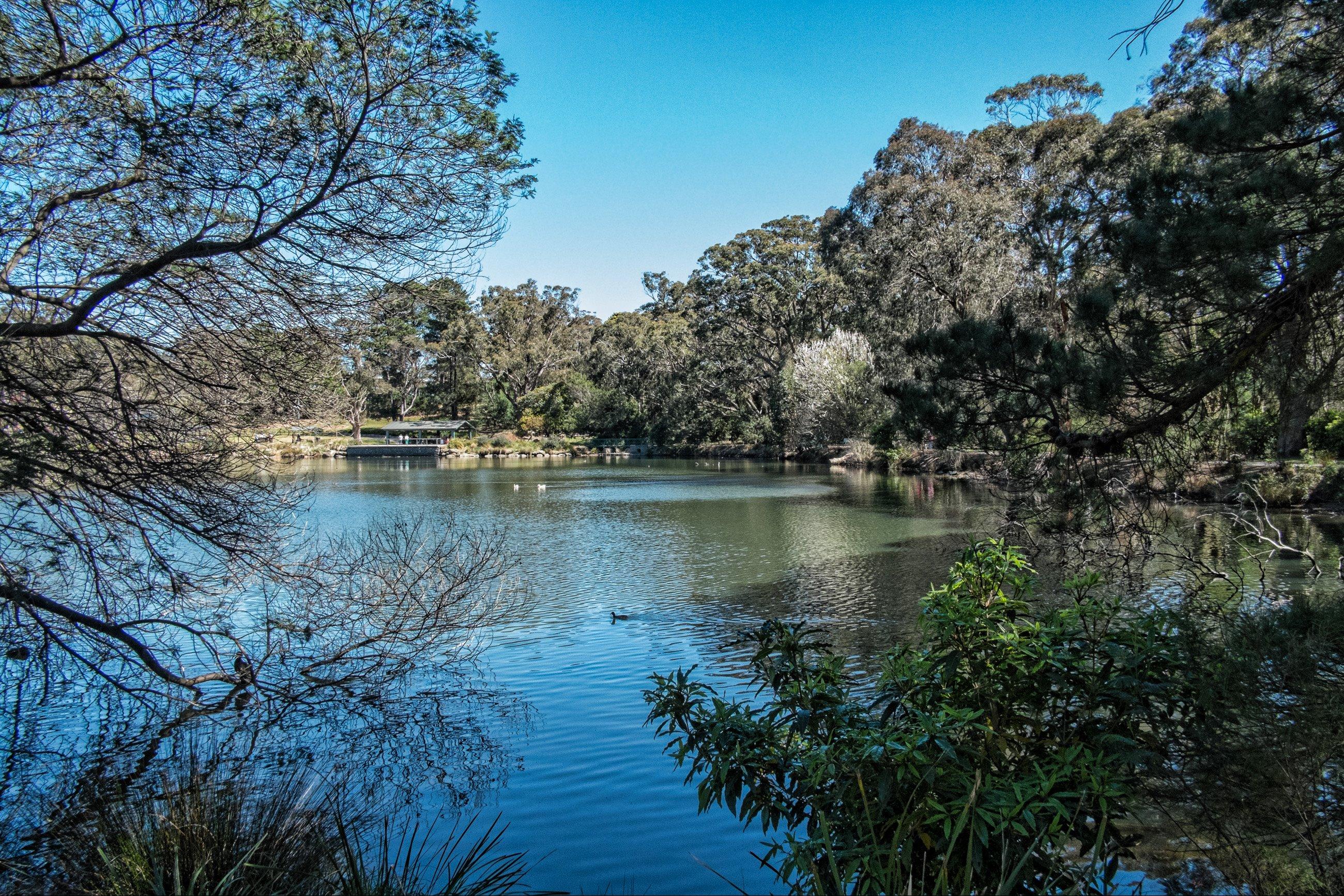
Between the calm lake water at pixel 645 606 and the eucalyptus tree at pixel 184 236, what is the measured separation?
99.1 inches

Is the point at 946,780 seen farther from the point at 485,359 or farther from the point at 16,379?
the point at 485,359

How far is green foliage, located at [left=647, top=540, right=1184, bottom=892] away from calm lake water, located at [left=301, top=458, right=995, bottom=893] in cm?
71

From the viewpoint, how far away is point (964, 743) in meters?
3.82

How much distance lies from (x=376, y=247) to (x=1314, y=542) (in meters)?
16.7

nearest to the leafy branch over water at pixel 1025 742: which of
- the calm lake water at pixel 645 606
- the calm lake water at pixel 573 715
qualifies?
the calm lake water at pixel 645 606

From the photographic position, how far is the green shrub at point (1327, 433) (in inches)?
784

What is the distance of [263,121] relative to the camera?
5336mm

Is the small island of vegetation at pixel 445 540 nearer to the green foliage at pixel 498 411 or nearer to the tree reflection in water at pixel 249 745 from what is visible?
the tree reflection in water at pixel 249 745

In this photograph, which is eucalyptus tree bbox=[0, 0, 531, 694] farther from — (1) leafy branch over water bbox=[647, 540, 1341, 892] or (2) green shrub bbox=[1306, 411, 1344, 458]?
(2) green shrub bbox=[1306, 411, 1344, 458]

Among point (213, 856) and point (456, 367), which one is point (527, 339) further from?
point (213, 856)

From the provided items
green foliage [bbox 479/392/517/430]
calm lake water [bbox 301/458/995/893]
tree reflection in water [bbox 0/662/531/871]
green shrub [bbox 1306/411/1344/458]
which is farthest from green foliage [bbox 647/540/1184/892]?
green foliage [bbox 479/392/517/430]

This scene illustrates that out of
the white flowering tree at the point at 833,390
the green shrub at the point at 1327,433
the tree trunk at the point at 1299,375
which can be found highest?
the white flowering tree at the point at 833,390

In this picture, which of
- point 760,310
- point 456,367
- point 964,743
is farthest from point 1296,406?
point 456,367

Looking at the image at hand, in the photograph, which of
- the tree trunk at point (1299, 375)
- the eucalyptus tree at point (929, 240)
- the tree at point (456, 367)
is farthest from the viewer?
the tree at point (456, 367)
